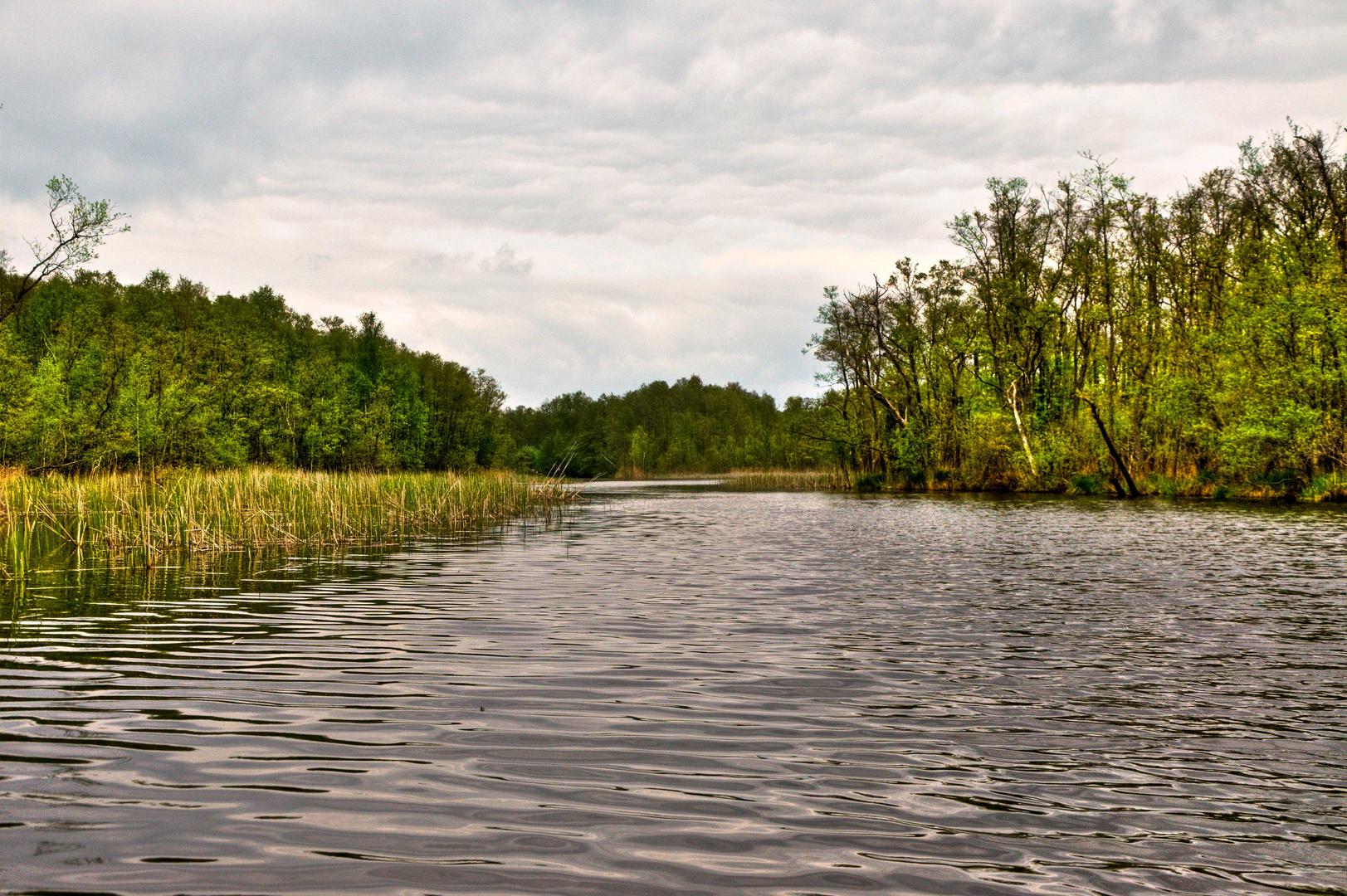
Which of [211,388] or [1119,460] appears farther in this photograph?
[211,388]

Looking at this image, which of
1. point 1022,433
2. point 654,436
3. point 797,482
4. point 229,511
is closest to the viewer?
point 229,511

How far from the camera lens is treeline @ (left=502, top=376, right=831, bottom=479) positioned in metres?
136

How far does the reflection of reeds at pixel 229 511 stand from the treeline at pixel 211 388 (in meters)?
2.60

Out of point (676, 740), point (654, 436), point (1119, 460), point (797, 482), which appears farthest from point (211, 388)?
point (654, 436)

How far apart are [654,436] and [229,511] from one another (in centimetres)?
16238

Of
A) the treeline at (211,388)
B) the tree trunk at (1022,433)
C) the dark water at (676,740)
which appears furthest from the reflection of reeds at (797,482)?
the dark water at (676,740)

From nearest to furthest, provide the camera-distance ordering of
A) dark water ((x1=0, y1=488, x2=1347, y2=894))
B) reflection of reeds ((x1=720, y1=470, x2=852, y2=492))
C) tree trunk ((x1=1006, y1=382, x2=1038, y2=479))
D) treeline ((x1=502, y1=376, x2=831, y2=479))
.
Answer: dark water ((x1=0, y1=488, x2=1347, y2=894)) < tree trunk ((x1=1006, y1=382, x2=1038, y2=479)) < reflection of reeds ((x1=720, y1=470, x2=852, y2=492)) < treeline ((x1=502, y1=376, x2=831, y2=479))

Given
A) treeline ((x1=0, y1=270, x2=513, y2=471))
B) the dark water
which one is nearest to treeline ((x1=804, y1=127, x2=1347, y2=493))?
the dark water

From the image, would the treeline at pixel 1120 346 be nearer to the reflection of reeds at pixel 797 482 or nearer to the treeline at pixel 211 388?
Result: the reflection of reeds at pixel 797 482

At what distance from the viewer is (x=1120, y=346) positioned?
5228 cm

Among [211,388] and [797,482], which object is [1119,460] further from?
[211,388]

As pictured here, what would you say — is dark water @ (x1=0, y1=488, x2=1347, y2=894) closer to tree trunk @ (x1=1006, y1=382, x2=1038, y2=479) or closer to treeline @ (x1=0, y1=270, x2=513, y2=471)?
treeline @ (x1=0, y1=270, x2=513, y2=471)

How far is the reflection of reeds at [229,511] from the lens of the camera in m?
20.0

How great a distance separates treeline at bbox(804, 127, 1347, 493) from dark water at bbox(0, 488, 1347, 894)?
32025mm
